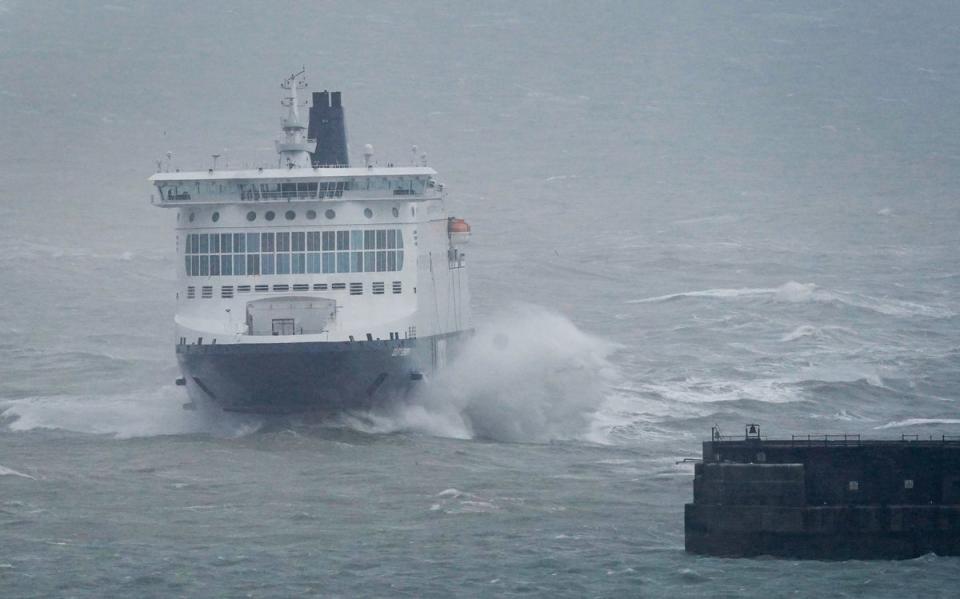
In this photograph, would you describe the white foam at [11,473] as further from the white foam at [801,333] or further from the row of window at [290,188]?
the white foam at [801,333]

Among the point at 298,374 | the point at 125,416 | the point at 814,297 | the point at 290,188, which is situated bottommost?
the point at 125,416

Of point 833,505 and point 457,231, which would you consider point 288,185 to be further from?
point 833,505

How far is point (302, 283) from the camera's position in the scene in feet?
164

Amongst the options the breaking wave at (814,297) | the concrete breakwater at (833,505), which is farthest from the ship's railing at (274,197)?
the breaking wave at (814,297)

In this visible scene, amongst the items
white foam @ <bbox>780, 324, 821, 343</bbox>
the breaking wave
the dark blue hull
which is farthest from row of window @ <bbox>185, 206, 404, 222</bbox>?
the breaking wave

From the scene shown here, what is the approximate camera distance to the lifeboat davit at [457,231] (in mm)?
59500

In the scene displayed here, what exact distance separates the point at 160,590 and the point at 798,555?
1050 cm

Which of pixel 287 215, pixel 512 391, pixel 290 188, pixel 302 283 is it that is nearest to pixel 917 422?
pixel 512 391

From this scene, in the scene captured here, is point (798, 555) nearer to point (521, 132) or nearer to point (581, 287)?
point (581, 287)

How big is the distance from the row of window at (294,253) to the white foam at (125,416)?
3435 mm

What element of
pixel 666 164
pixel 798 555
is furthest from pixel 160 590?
pixel 666 164

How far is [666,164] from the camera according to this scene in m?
112

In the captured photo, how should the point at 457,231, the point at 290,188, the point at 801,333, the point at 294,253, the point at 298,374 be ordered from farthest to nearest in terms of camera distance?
1. the point at 801,333
2. the point at 457,231
3. the point at 290,188
4. the point at 294,253
5. the point at 298,374

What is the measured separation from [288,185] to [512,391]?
832 cm
